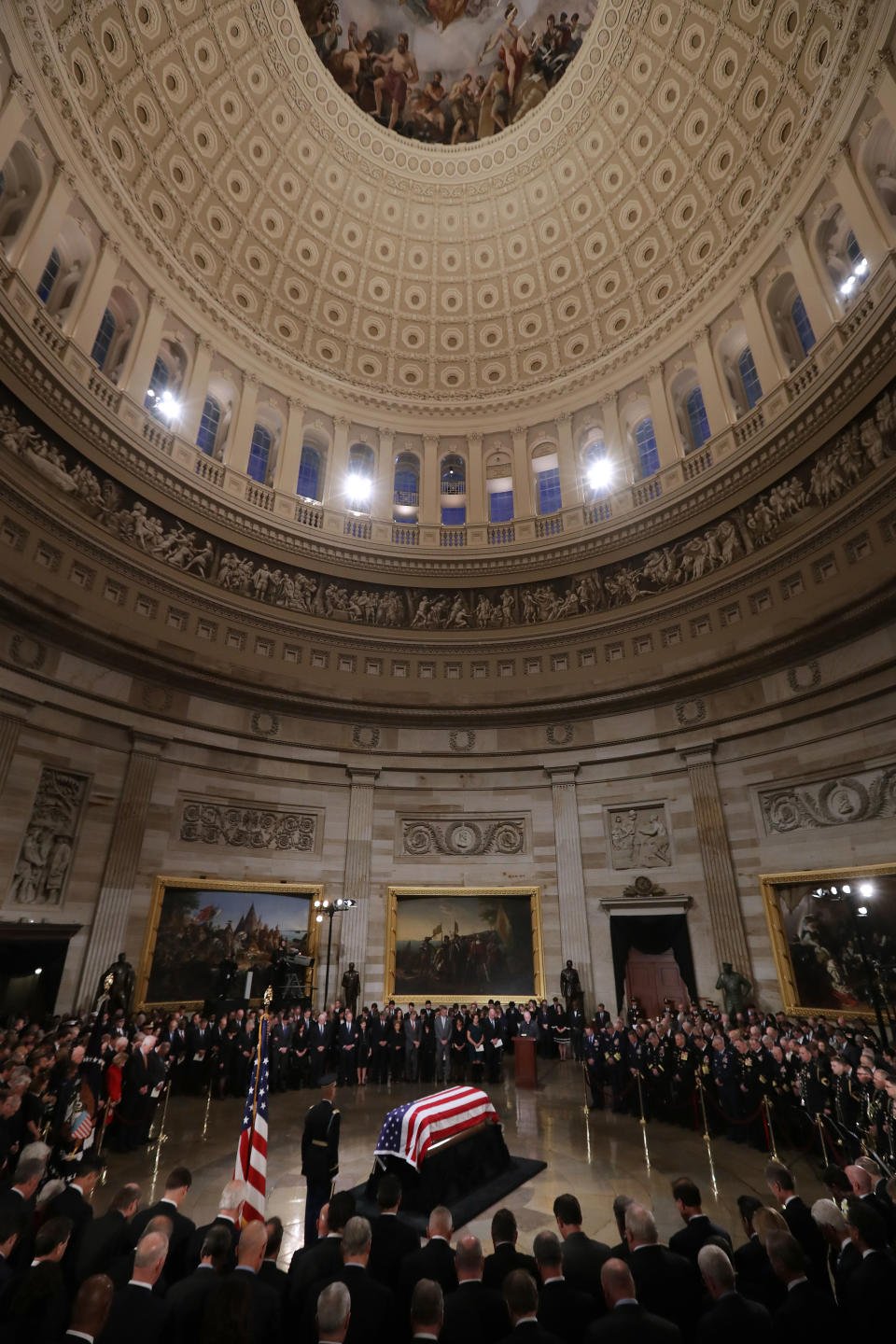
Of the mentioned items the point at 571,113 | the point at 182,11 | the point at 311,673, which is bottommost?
the point at 311,673

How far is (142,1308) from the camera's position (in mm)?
3518

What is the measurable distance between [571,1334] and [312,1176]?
12.6 feet

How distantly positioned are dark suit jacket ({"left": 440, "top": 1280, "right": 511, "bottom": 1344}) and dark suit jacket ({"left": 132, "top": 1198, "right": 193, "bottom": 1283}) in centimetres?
179

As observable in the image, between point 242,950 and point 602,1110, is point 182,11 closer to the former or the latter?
point 242,950

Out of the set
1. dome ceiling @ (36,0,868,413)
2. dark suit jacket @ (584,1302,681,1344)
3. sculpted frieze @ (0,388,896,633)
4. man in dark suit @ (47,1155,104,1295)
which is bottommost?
dark suit jacket @ (584,1302,681,1344)

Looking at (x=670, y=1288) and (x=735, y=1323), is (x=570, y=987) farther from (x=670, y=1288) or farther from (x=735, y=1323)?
(x=735, y=1323)

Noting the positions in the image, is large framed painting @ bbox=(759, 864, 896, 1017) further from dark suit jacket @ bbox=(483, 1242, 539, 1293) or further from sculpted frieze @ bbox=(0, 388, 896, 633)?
dark suit jacket @ bbox=(483, 1242, 539, 1293)

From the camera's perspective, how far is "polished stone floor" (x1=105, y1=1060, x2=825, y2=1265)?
7.54 m

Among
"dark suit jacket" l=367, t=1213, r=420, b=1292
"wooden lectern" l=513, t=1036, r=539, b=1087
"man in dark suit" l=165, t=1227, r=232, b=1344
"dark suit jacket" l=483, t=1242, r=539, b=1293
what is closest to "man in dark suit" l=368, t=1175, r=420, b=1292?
"dark suit jacket" l=367, t=1213, r=420, b=1292

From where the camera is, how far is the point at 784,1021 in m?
13.5

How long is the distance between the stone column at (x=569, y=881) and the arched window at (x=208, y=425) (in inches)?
632

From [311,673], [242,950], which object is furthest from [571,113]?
[242,950]

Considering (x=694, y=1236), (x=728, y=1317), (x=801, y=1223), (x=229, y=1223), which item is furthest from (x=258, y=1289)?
(x=801, y=1223)

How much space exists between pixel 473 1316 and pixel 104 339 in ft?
80.2
